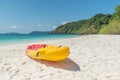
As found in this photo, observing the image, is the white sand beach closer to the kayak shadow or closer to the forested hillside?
the kayak shadow

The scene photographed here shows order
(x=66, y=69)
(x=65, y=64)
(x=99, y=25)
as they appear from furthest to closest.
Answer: (x=99, y=25) → (x=65, y=64) → (x=66, y=69)

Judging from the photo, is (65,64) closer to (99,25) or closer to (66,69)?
(66,69)

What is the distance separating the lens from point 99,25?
84.3m

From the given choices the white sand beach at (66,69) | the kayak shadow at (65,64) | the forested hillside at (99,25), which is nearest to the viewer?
the white sand beach at (66,69)

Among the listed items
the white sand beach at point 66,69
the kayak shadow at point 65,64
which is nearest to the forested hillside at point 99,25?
the white sand beach at point 66,69

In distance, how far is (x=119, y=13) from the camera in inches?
1553

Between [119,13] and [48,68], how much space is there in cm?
3551

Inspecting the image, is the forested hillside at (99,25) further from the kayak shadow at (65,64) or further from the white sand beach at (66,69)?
the kayak shadow at (65,64)

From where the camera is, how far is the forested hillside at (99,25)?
3954 centimetres

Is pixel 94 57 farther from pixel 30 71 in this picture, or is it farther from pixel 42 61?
pixel 30 71

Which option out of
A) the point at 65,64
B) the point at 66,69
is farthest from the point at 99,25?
the point at 66,69

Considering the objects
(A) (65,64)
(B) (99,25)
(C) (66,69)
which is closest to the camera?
(C) (66,69)

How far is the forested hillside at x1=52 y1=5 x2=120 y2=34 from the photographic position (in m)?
39.5

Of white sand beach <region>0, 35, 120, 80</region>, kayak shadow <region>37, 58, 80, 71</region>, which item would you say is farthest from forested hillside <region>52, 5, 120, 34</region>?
kayak shadow <region>37, 58, 80, 71</region>
